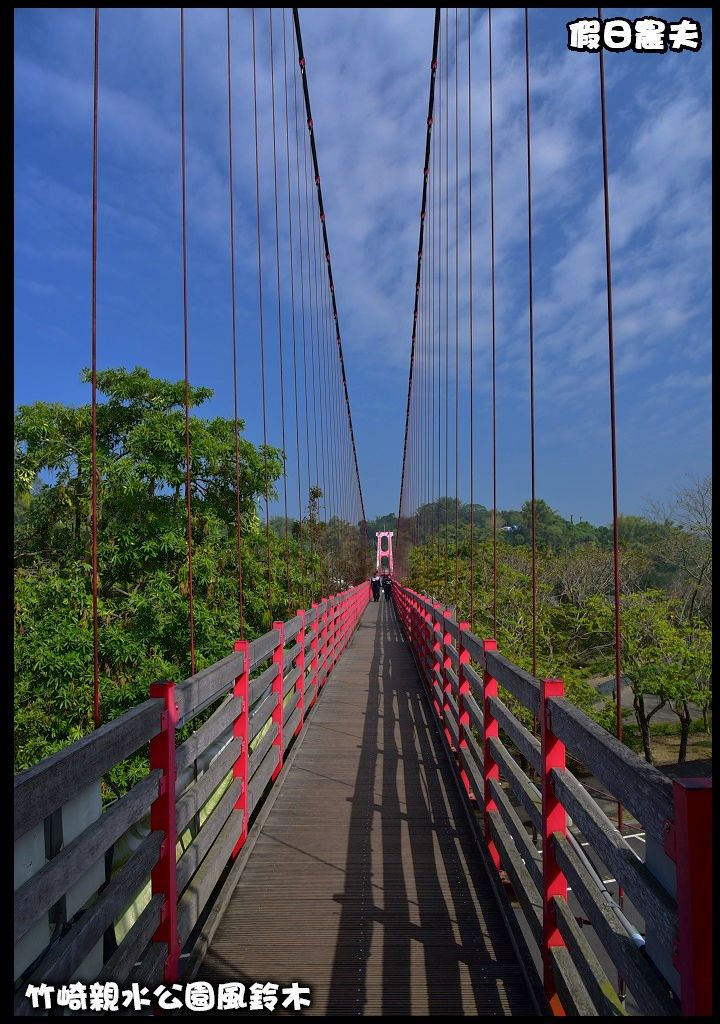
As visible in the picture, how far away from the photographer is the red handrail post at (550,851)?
177cm

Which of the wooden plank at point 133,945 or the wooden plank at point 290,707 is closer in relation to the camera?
the wooden plank at point 133,945

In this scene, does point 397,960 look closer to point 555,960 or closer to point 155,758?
point 555,960

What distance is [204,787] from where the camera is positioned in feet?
7.41

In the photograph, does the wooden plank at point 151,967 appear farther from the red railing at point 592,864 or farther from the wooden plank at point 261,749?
the wooden plank at point 261,749

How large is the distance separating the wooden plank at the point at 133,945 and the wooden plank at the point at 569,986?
1.06m

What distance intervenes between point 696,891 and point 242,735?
2072mm

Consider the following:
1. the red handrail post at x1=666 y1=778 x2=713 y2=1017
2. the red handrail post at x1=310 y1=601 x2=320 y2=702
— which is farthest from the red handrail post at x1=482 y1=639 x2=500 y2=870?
the red handrail post at x1=310 y1=601 x2=320 y2=702

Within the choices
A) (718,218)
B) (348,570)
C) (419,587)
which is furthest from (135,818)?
(348,570)

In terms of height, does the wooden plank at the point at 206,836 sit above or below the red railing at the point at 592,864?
below

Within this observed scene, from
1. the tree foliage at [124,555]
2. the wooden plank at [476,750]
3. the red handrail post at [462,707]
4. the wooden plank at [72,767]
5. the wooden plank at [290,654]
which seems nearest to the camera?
the wooden plank at [72,767]

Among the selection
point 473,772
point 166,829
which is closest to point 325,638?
point 473,772

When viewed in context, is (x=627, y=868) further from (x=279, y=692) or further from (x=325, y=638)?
(x=325, y=638)

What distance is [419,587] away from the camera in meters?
18.8

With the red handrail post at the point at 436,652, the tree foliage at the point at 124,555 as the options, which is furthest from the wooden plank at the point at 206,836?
the tree foliage at the point at 124,555
